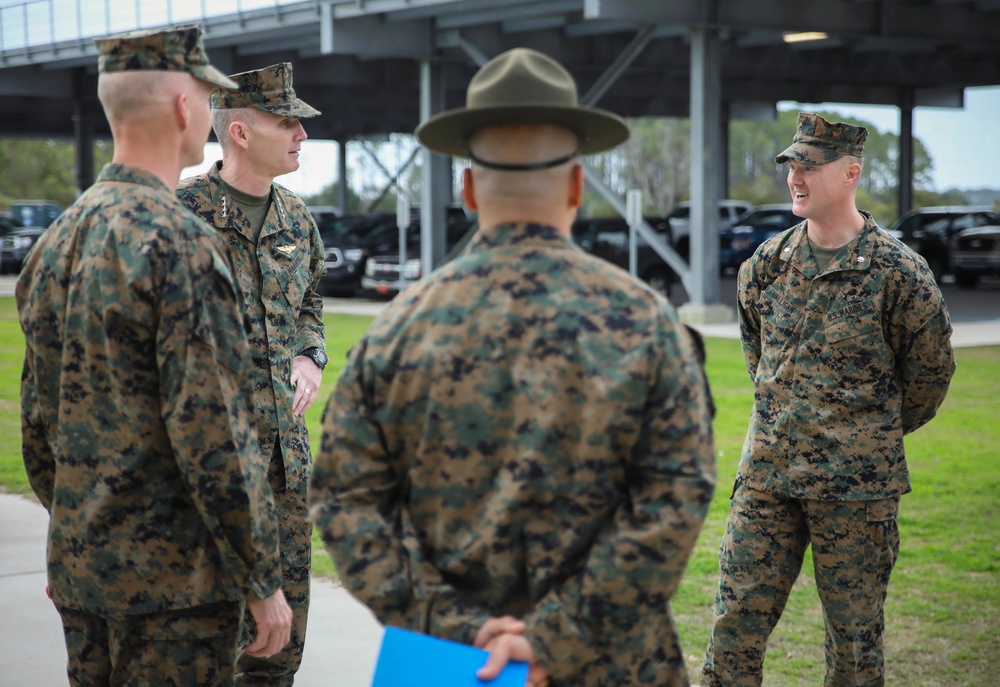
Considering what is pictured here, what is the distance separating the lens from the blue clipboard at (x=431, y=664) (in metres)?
2.12

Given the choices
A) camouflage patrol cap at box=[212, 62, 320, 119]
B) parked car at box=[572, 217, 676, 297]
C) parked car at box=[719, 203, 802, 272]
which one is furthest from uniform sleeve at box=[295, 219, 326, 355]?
parked car at box=[719, 203, 802, 272]

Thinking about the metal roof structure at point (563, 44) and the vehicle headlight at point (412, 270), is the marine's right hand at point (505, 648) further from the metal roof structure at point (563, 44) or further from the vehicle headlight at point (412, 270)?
the vehicle headlight at point (412, 270)

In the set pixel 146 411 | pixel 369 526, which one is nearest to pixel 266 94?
pixel 146 411

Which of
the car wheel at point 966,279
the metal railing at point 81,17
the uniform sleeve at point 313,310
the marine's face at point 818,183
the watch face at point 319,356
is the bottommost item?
the car wheel at point 966,279

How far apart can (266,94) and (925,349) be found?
2.43 metres

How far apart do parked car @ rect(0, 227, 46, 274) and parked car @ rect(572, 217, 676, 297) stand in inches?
691

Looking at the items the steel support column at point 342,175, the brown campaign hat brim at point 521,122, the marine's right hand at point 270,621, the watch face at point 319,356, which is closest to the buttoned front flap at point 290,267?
the watch face at point 319,356

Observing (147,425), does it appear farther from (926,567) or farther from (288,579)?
(926,567)

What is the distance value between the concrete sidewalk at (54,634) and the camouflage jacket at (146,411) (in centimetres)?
212

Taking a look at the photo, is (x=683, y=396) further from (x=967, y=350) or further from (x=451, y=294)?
(x=967, y=350)

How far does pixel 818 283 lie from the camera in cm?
404

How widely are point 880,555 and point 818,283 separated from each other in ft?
3.17

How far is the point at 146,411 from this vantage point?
8.75ft

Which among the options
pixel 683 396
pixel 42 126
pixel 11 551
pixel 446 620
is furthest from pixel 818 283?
pixel 42 126
